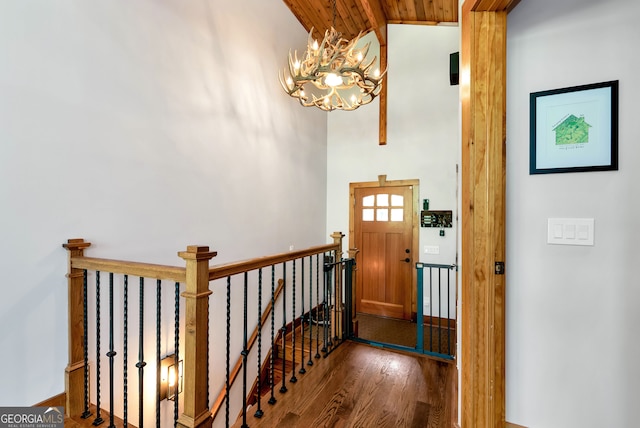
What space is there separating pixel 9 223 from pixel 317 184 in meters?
3.79

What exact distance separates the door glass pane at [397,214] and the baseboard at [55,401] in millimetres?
4186

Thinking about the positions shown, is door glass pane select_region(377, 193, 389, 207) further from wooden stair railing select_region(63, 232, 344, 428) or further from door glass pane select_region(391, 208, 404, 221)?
wooden stair railing select_region(63, 232, 344, 428)

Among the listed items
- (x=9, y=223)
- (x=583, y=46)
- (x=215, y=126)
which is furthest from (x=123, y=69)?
(x=583, y=46)

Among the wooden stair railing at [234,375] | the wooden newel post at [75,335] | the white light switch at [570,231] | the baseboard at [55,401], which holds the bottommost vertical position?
the wooden stair railing at [234,375]

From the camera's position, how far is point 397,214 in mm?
4684

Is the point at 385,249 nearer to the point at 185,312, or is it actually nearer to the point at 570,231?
the point at 570,231

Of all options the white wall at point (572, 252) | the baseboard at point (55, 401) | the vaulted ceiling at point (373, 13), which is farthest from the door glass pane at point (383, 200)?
the baseboard at point (55, 401)

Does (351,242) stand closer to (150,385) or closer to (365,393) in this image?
(365,393)

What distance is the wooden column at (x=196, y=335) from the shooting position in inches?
53.7

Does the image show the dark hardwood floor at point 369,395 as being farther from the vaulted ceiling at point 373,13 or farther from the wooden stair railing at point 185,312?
the vaulted ceiling at point 373,13

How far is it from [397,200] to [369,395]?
3146 millimetres

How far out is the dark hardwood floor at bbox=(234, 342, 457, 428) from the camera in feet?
5.98

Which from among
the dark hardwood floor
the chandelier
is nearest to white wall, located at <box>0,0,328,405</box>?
the chandelier

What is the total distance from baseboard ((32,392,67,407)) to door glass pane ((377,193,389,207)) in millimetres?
4203
